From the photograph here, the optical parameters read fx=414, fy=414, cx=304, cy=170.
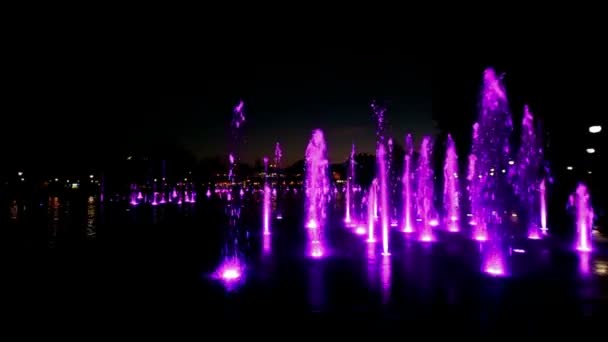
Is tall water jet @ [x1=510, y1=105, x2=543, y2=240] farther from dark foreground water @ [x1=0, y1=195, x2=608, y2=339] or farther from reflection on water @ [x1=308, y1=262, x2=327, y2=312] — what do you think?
reflection on water @ [x1=308, y1=262, x2=327, y2=312]

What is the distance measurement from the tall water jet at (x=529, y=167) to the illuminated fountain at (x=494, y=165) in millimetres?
1088

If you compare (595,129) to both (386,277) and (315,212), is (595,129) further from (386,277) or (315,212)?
(386,277)

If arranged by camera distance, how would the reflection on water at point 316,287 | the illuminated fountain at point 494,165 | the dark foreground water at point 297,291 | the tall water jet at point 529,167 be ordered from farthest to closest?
the tall water jet at point 529,167
the illuminated fountain at point 494,165
the reflection on water at point 316,287
the dark foreground water at point 297,291

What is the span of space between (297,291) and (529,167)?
23116mm

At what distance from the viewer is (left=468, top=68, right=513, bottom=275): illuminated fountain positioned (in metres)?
11.8

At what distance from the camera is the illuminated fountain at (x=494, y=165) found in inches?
→ 463

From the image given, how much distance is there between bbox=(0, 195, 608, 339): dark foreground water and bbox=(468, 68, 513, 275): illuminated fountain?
1.86 ft

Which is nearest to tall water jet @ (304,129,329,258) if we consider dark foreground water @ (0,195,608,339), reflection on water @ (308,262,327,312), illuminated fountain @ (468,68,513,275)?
dark foreground water @ (0,195,608,339)

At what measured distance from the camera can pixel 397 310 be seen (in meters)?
6.29

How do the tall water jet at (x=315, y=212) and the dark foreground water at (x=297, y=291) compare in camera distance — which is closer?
the dark foreground water at (x=297, y=291)

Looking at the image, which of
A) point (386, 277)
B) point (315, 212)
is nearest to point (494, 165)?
point (315, 212)

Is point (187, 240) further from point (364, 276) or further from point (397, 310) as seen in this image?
point (397, 310)

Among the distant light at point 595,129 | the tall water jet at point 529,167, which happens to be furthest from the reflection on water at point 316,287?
the distant light at point 595,129

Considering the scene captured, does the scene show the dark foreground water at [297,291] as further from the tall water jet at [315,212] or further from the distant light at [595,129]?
the distant light at [595,129]
